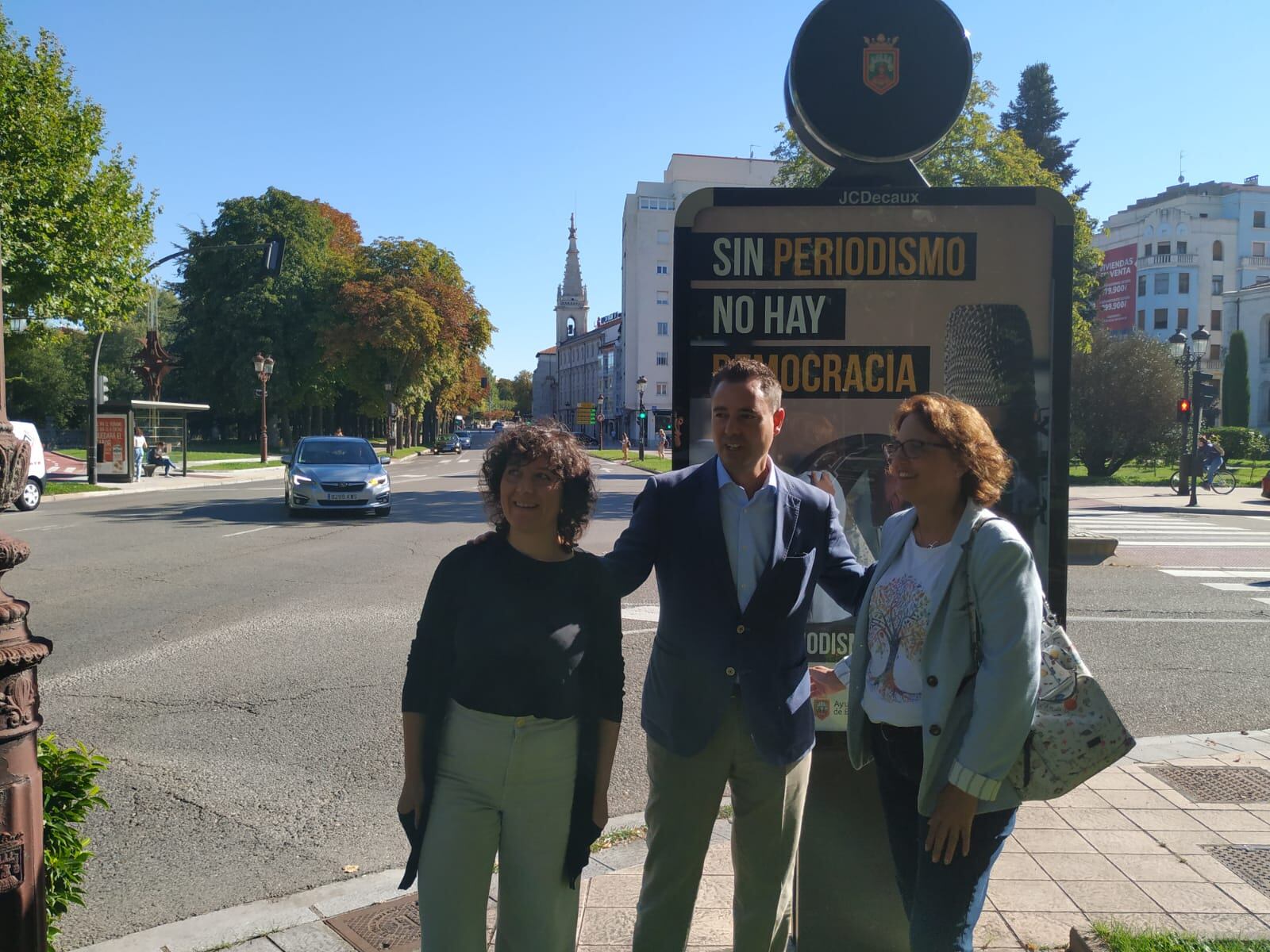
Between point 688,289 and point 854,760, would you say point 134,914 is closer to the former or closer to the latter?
point 854,760

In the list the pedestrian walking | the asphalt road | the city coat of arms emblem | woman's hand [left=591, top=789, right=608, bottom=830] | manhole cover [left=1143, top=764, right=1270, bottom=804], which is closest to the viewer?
woman's hand [left=591, top=789, right=608, bottom=830]

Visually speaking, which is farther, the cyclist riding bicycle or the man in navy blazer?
the cyclist riding bicycle

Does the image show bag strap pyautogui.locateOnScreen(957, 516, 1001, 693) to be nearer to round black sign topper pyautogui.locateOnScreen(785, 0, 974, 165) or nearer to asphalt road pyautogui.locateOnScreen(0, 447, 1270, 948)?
asphalt road pyautogui.locateOnScreen(0, 447, 1270, 948)

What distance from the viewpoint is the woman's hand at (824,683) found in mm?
3037

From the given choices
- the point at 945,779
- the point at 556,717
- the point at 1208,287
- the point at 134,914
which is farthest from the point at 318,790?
the point at 1208,287

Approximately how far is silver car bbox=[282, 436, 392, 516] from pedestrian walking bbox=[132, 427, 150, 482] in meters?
11.4

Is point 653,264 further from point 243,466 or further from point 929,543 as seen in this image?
point 929,543

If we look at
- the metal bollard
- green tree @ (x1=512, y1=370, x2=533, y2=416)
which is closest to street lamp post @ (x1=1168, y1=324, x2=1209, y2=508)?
the metal bollard

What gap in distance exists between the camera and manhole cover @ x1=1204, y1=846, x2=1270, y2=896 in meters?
3.59

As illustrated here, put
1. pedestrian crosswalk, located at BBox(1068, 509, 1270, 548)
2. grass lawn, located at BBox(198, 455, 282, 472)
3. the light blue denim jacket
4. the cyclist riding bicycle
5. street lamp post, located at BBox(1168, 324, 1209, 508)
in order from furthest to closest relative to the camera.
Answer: grass lawn, located at BBox(198, 455, 282, 472) < the cyclist riding bicycle < street lamp post, located at BBox(1168, 324, 1209, 508) < pedestrian crosswalk, located at BBox(1068, 509, 1270, 548) < the light blue denim jacket

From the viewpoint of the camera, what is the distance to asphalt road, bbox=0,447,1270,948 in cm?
408

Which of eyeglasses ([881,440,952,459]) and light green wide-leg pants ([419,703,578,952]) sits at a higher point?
eyeglasses ([881,440,952,459])

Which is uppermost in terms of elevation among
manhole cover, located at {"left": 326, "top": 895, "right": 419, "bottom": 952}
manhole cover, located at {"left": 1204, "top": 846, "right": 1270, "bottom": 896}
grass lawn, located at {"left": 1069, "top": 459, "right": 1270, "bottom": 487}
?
grass lawn, located at {"left": 1069, "top": 459, "right": 1270, "bottom": 487}

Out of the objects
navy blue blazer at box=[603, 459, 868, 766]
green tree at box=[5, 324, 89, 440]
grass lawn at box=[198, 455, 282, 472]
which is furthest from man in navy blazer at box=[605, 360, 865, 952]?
green tree at box=[5, 324, 89, 440]
